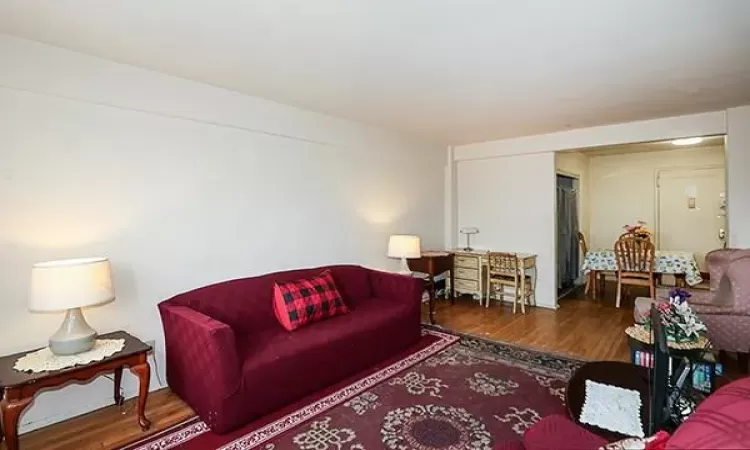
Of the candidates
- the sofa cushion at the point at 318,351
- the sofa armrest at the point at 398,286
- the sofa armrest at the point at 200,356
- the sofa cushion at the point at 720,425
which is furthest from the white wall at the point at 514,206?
the sofa cushion at the point at 720,425

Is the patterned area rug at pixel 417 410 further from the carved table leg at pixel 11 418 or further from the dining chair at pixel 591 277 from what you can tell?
the dining chair at pixel 591 277

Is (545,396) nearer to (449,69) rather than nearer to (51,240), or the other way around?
(449,69)

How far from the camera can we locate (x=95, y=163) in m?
2.61

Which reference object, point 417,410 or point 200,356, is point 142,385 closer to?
point 200,356

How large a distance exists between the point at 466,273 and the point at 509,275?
644 millimetres

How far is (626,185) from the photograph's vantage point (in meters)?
6.99

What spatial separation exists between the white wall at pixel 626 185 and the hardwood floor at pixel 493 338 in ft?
6.82

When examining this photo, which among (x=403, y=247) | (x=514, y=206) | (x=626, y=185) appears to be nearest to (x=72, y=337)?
(x=403, y=247)

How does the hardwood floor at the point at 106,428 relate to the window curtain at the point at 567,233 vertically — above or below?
below

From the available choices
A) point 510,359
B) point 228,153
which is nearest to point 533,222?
point 510,359

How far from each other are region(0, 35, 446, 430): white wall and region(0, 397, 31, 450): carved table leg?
576 millimetres

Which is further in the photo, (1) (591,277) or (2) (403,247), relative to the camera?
(1) (591,277)

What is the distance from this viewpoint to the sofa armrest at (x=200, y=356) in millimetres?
2270

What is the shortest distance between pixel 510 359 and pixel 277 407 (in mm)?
1968
